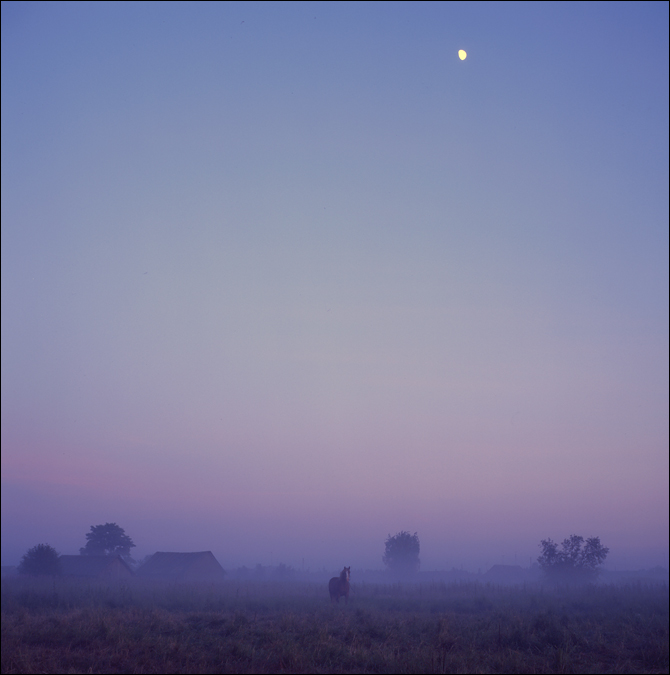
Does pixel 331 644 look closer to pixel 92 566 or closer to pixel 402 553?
pixel 92 566

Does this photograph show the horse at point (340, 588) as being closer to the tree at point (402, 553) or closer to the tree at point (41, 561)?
the tree at point (41, 561)

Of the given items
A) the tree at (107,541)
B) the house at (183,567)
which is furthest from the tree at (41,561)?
the tree at (107,541)

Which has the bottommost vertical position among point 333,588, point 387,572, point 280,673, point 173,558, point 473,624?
point 387,572

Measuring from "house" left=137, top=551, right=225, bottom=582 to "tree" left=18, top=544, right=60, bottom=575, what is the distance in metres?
12.9

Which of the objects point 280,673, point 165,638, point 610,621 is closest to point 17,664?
point 165,638

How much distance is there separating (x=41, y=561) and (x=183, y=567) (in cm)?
1623

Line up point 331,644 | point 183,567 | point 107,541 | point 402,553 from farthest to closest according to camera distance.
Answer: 1. point 402,553
2. point 107,541
3. point 183,567
4. point 331,644

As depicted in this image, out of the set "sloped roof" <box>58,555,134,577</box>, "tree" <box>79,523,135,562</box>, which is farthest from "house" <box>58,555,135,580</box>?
"tree" <box>79,523,135,562</box>

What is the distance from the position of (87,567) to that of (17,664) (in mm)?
42287

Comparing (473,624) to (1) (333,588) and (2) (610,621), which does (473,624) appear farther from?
(1) (333,588)

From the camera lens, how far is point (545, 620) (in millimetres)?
15758

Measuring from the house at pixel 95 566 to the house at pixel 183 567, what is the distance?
13.1 ft

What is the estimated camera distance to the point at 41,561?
1633 inches

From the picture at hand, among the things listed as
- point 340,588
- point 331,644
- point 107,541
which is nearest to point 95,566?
point 107,541
